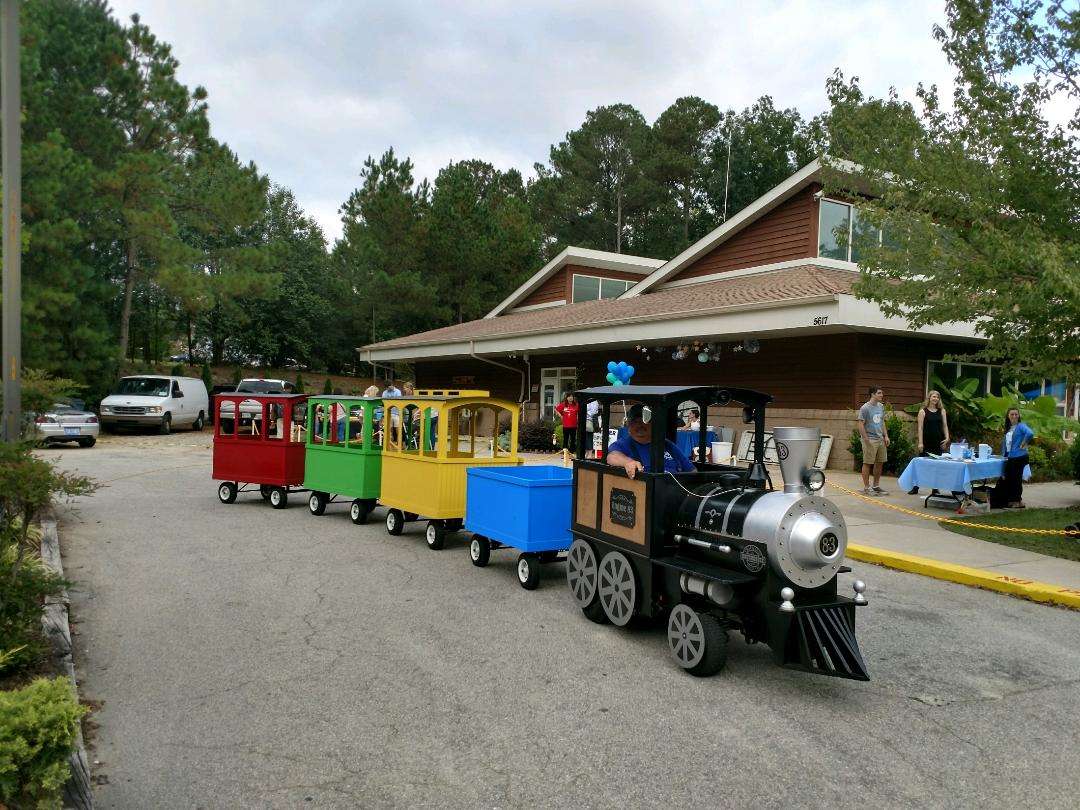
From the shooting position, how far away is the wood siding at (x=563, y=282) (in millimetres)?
29766

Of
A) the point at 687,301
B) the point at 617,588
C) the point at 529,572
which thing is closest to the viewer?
the point at 617,588

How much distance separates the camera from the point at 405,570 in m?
8.15

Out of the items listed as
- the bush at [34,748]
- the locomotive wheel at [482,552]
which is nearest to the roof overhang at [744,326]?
the locomotive wheel at [482,552]

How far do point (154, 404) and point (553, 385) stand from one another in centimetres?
1303

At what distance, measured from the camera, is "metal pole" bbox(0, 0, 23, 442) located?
5.37m

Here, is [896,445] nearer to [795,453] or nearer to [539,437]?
[539,437]

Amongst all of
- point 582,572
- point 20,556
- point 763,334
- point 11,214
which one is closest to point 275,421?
point 11,214

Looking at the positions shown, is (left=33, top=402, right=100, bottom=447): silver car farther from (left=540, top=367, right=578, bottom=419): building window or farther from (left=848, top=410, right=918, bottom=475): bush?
(left=848, top=410, right=918, bottom=475): bush

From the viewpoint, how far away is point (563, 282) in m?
30.0

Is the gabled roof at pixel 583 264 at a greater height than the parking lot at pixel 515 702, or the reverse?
the gabled roof at pixel 583 264

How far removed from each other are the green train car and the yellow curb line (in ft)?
20.0

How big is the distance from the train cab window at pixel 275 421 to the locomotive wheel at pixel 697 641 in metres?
8.49

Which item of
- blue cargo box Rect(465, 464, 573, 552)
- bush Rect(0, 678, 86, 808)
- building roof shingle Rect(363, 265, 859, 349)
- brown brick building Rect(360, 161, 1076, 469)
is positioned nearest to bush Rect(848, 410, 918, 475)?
brown brick building Rect(360, 161, 1076, 469)

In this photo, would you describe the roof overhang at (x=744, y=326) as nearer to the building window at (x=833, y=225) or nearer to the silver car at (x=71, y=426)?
the building window at (x=833, y=225)
